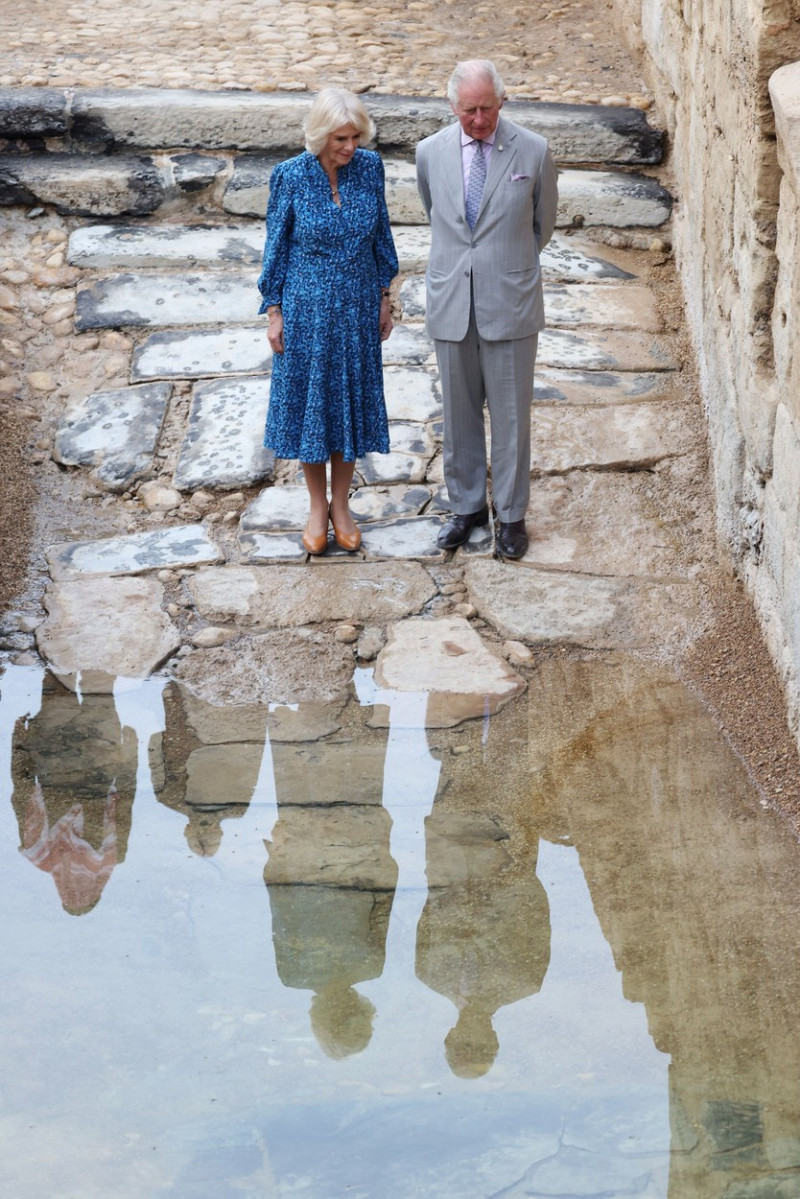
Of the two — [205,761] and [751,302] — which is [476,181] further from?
[205,761]

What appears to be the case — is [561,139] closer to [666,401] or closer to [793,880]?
[666,401]

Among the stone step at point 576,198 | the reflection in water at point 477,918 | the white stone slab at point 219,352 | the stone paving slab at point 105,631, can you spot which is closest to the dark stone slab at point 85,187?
the stone step at point 576,198

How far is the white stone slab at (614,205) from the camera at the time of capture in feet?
21.5

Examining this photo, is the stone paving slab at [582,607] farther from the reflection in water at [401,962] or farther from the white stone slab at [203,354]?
the white stone slab at [203,354]

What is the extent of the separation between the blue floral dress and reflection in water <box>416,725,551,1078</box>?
149cm

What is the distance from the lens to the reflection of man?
2.69m

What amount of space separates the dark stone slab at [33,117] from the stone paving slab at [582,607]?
374 cm

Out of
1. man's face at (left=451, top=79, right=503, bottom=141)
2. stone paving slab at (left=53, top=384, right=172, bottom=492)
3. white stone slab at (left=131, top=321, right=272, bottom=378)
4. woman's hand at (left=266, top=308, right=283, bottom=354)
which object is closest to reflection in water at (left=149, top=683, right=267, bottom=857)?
woman's hand at (left=266, top=308, right=283, bottom=354)

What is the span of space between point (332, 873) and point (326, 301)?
2.01 metres

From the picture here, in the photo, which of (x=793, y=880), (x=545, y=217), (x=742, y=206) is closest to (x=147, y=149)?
(x=545, y=217)

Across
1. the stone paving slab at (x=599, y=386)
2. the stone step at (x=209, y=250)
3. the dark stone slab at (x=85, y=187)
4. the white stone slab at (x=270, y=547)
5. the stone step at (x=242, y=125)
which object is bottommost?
the white stone slab at (x=270, y=547)

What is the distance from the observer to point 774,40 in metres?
3.82

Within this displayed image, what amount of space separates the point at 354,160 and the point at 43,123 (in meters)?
3.19

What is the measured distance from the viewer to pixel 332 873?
3123 millimetres
